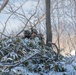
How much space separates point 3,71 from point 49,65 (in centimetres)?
98

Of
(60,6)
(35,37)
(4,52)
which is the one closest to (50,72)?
(4,52)

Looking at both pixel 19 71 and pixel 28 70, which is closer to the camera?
pixel 19 71

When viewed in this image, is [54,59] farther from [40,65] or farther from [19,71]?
[19,71]

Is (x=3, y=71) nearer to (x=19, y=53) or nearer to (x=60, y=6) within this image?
(x=19, y=53)

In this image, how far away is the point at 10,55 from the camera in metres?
4.39

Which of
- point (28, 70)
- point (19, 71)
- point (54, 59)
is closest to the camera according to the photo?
point (19, 71)

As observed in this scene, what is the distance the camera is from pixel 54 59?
4.48m

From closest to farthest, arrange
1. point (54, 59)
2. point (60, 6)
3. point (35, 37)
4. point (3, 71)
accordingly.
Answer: point (3, 71) → point (54, 59) → point (35, 37) → point (60, 6)

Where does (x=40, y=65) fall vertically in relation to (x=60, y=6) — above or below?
below

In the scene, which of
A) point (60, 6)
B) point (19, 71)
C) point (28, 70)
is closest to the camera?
point (19, 71)

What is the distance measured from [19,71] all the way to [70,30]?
10.1 m

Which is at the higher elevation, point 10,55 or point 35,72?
point 10,55

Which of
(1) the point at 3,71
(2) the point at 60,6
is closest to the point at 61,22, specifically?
(2) the point at 60,6

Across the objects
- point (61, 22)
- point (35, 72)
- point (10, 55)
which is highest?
point (61, 22)
